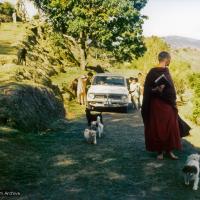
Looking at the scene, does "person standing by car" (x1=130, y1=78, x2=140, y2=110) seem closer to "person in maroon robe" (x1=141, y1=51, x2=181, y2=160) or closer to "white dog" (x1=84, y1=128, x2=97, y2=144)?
"white dog" (x1=84, y1=128, x2=97, y2=144)

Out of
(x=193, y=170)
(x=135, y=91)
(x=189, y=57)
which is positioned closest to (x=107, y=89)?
(x=135, y=91)

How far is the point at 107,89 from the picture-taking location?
19438mm

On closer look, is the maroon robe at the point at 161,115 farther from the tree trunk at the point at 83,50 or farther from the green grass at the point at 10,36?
the tree trunk at the point at 83,50

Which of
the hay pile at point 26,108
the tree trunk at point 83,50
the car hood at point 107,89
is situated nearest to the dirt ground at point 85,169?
the hay pile at point 26,108

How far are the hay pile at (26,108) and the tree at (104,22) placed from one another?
1519 centimetres

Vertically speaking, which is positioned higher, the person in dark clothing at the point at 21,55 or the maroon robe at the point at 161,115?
the person in dark clothing at the point at 21,55

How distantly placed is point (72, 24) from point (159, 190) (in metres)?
25.2

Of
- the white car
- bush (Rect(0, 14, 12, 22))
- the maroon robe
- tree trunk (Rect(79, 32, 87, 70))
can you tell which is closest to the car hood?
the white car

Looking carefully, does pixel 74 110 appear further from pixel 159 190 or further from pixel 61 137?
pixel 159 190

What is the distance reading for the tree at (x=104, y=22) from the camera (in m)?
30.3

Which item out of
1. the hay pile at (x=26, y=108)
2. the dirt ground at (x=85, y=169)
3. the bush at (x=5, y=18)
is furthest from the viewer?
the bush at (x=5, y=18)

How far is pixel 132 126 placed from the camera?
1491 cm

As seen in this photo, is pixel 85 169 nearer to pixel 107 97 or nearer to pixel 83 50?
pixel 107 97

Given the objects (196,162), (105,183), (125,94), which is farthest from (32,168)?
(125,94)
